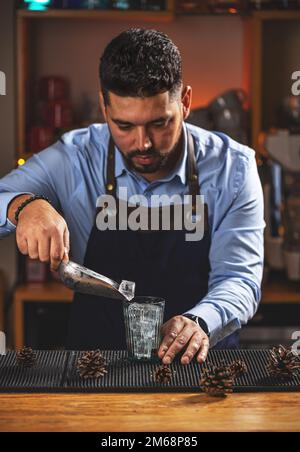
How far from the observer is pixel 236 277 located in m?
2.20

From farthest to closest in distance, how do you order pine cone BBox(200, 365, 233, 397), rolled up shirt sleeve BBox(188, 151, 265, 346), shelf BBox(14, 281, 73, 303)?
shelf BBox(14, 281, 73, 303) → rolled up shirt sleeve BBox(188, 151, 265, 346) → pine cone BBox(200, 365, 233, 397)

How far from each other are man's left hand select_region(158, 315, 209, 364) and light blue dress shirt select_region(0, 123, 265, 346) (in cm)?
37

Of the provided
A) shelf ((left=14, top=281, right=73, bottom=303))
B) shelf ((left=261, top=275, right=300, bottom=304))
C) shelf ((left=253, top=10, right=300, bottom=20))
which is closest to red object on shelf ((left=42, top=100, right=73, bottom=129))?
shelf ((left=14, top=281, right=73, bottom=303))

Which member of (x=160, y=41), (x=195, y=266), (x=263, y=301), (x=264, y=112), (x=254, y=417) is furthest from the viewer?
(x=264, y=112)

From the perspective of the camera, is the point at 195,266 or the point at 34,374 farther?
the point at 195,266

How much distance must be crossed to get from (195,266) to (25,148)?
4.62ft

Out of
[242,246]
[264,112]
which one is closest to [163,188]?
[242,246]

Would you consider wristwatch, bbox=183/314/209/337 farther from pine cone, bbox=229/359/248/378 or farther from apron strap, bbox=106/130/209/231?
apron strap, bbox=106/130/209/231

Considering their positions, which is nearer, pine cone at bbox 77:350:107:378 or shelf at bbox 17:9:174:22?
pine cone at bbox 77:350:107:378

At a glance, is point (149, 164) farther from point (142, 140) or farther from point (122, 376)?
point (122, 376)

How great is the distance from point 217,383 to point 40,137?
6.82 ft

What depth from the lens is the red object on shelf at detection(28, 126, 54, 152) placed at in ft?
11.5

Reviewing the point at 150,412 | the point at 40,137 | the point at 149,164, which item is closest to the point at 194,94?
the point at 40,137

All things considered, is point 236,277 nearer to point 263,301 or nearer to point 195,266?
point 195,266
